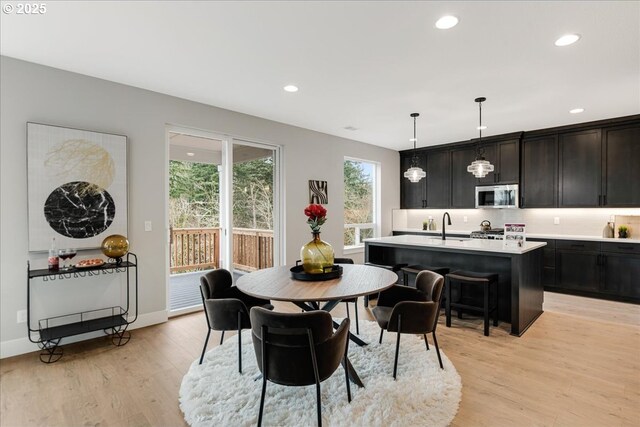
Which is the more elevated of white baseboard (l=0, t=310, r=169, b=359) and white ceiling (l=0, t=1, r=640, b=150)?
white ceiling (l=0, t=1, r=640, b=150)

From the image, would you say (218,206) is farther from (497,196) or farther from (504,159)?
(504,159)

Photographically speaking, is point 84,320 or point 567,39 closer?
point 567,39

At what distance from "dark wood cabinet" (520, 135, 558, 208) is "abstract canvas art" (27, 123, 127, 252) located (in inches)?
243

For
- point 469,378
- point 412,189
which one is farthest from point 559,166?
point 469,378

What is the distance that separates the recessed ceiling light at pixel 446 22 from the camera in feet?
7.63

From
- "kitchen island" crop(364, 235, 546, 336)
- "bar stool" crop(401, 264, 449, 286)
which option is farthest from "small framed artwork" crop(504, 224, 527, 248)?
"bar stool" crop(401, 264, 449, 286)

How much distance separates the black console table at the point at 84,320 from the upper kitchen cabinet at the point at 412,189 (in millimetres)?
5611

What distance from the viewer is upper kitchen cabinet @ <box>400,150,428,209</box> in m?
7.18

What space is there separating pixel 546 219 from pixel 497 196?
2.99ft

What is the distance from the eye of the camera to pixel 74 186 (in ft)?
10.6

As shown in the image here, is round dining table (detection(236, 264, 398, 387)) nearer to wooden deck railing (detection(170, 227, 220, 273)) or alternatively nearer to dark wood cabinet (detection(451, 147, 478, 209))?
wooden deck railing (detection(170, 227, 220, 273))

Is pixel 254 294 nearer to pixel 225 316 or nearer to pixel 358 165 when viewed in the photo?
pixel 225 316

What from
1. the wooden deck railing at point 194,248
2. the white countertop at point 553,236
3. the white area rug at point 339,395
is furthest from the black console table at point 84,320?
the white countertop at point 553,236

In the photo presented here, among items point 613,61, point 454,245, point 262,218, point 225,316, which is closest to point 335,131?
point 262,218
